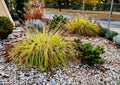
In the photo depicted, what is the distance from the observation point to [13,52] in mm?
5984

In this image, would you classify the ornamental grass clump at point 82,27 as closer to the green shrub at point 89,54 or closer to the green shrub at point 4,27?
the green shrub at point 4,27

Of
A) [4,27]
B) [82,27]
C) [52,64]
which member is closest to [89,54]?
[52,64]

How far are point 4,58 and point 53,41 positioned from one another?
1.12m

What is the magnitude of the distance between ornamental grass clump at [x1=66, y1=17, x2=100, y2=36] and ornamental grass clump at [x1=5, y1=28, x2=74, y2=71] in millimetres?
3603

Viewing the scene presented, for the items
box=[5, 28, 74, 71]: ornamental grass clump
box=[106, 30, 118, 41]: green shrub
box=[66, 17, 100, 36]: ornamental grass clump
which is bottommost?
box=[106, 30, 118, 41]: green shrub

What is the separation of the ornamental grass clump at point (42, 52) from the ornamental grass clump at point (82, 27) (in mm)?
3603

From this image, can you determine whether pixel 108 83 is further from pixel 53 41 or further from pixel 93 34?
pixel 93 34

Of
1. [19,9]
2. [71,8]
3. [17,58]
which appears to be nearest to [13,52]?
[17,58]

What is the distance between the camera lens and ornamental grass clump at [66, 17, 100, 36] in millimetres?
9828

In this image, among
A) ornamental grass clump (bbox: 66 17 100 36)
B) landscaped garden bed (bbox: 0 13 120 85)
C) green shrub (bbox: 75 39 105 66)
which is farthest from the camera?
ornamental grass clump (bbox: 66 17 100 36)

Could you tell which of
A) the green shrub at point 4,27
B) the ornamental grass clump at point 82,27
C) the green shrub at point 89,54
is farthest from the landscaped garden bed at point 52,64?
the ornamental grass clump at point 82,27

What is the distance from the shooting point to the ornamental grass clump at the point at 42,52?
576 cm

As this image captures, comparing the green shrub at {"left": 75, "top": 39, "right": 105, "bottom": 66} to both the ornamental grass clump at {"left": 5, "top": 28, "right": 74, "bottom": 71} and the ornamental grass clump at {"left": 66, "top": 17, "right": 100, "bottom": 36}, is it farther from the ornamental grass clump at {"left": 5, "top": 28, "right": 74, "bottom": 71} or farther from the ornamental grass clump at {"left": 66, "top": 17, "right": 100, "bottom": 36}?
the ornamental grass clump at {"left": 66, "top": 17, "right": 100, "bottom": 36}

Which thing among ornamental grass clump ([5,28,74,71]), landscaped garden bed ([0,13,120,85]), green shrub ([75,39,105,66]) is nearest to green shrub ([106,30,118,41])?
landscaped garden bed ([0,13,120,85])
